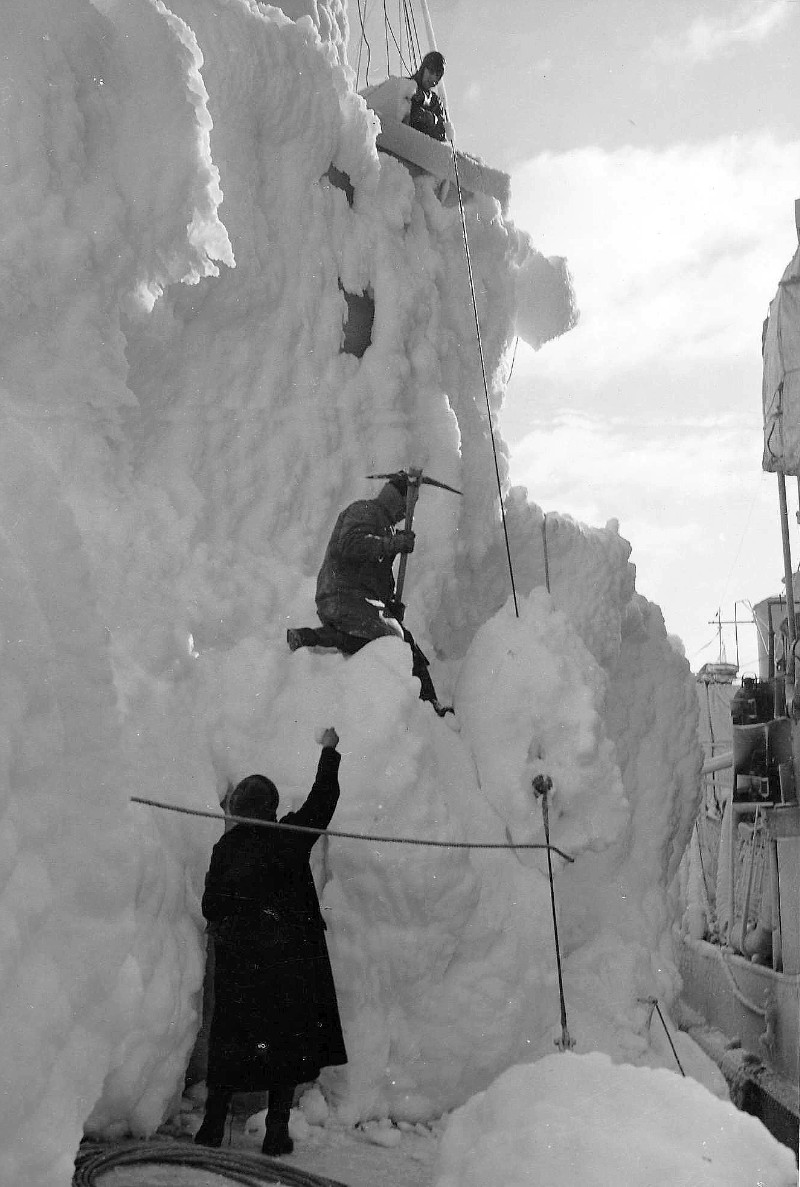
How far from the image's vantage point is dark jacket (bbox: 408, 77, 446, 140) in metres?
5.88

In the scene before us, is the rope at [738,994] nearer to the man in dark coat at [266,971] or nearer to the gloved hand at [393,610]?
the gloved hand at [393,610]

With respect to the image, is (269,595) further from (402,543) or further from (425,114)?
(425,114)

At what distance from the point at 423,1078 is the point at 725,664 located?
9936mm

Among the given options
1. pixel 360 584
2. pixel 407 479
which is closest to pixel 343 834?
pixel 360 584

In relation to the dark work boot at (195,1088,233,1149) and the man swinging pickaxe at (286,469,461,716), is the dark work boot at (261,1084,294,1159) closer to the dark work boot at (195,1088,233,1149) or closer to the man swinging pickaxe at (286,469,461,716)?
the dark work boot at (195,1088,233,1149)

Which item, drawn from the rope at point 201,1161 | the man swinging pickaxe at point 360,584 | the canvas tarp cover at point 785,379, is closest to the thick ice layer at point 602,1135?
the rope at point 201,1161

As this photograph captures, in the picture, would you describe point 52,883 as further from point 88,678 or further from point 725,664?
point 725,664

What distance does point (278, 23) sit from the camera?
193 inches

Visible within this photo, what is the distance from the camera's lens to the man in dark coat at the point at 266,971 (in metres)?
3.08

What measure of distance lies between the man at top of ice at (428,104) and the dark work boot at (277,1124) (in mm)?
4757

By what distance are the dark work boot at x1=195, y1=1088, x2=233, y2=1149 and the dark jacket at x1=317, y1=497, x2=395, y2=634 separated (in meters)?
1.80

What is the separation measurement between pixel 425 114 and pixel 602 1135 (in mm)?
5107

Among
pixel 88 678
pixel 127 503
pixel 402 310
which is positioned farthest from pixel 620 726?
pixel 88 678

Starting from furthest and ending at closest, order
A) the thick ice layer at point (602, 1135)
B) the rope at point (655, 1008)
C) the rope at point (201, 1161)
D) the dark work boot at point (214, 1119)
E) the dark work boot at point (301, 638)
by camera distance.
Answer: the rope at point (655, 1008), the dark work boot at point (301, 638), the dark work boot at point (214, 1119), the rope at point (201, 1161), the thick ice layer at point (602, 1135)
